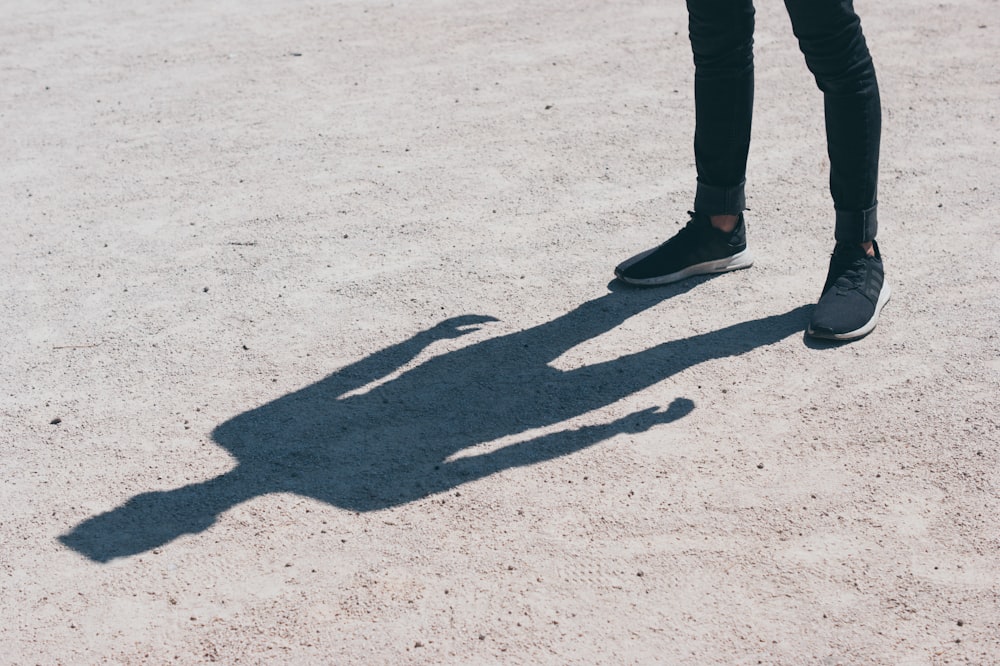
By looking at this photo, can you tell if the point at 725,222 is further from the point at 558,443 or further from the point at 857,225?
the point at 558,443

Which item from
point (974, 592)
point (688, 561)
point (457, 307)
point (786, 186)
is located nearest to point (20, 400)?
point (457, 307)

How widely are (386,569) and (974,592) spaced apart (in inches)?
57.9

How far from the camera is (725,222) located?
4543mm

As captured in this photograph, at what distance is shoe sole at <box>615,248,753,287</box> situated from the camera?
450cm

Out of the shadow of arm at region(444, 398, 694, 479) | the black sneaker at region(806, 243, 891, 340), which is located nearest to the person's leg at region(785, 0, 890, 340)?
the black sneaker at region(806, 243, 891, 340)

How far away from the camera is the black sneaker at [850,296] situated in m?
4.04

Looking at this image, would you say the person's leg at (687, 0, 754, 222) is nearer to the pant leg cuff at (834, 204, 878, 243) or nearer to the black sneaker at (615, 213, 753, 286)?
the black sneaker at (615, 213, 753, 286)

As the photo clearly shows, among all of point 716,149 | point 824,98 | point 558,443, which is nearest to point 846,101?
point 824,98

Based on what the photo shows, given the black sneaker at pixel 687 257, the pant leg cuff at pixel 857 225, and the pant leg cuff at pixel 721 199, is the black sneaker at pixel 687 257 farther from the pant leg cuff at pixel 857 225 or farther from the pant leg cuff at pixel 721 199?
the pant leg cuff at pixel 857 225

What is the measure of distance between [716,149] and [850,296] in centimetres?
76

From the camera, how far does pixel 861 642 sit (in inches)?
107

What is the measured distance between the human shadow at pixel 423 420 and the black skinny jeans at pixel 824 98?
469 millimetres

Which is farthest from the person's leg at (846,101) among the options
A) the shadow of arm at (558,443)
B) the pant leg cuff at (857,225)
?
the shadow of arm at (558,443)

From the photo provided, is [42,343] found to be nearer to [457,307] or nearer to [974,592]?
[457,307]
